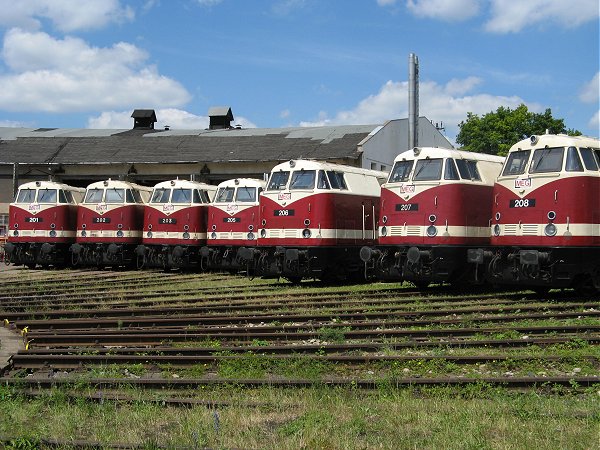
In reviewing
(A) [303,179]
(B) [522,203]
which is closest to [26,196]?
(A) [303,179]

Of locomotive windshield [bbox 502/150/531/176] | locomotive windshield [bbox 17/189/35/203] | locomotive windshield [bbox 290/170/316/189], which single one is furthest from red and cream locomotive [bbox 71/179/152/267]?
locomotive windshield [bbox 502/150/531/176]

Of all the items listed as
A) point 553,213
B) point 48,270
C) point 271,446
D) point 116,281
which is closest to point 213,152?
point 48,270

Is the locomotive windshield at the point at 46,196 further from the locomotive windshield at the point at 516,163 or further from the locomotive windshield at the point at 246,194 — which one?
the locomotive windshield at the point at 516,163

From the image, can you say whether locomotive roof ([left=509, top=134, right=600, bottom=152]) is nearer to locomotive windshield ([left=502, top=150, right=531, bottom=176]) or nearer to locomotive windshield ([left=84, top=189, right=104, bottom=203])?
locomotive windshield ([left=502, top=150, right=531, bottom=176])

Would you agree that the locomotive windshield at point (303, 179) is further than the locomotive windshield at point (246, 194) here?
No

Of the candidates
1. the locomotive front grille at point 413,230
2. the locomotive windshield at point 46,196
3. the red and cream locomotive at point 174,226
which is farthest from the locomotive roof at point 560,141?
the locomotive windshield at point 46,196

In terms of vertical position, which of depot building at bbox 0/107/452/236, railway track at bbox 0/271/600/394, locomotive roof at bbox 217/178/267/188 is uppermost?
depot building at bbox 0/107/452/236

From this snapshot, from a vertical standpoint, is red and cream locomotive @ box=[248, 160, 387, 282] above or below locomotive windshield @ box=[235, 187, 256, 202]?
below

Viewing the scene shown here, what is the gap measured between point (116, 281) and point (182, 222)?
4.15 m

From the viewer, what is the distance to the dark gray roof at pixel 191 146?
34.8 metres

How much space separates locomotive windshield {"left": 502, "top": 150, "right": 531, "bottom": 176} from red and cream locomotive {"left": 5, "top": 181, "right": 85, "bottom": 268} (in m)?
17.1

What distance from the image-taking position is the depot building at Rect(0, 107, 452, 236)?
114 ft

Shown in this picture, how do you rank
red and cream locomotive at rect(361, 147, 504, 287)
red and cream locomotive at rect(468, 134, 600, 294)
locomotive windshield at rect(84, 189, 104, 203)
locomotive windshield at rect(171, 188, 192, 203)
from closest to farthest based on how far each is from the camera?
red and cream locomotive at rect(468, 134, 600, 294) < red and cream locomotive at rect(361, 147, 504, 287) < locomotive windshield at rect(171, 188, 192, 203) < locomotive windshield at rect(84, 189, 104, 203)

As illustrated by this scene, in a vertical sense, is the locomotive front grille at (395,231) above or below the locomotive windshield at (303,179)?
below
